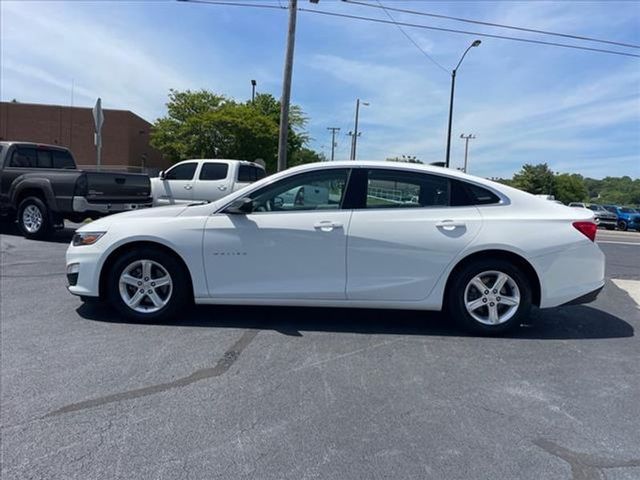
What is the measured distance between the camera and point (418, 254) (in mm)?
4633

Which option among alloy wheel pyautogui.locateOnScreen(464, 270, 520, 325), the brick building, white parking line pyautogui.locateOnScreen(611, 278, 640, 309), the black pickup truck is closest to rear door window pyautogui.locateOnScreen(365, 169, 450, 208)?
alloy wheel pyautogui.locateOnScreen(464, 270, 520, 325)

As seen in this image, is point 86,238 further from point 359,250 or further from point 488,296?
point 488,296

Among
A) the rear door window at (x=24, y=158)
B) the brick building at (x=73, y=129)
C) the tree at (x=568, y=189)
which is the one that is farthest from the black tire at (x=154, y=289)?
the tree at (x=568, y=189)

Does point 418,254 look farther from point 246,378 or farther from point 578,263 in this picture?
point 246,378

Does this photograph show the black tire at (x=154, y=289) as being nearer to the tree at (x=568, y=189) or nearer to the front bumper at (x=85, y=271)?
the front bumper at (x=85, y=271)

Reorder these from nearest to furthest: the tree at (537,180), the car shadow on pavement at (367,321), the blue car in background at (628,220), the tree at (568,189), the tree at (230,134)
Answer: the car shadow on pavement at (367,321) → the blue car in background at (628,220) → the tree at (230,134) → the tree at (537,180) → the tree at (568,189)

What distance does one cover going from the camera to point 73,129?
38.8 metres

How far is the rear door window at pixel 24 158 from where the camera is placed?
1092 cm

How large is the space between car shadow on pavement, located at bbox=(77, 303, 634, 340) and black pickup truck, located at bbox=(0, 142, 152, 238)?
15.6 ft

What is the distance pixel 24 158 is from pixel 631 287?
11942 mm

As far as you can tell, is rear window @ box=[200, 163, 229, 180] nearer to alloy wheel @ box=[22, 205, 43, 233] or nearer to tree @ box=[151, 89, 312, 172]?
alloy wheel @ box=[22, 205, 43, 233]

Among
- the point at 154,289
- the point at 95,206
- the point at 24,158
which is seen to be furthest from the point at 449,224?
the point at 24,158

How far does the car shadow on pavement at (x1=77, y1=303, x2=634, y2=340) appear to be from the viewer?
4.84 meters

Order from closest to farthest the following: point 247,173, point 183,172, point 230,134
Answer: point 183,172 → point 247,173 → point 230,134
